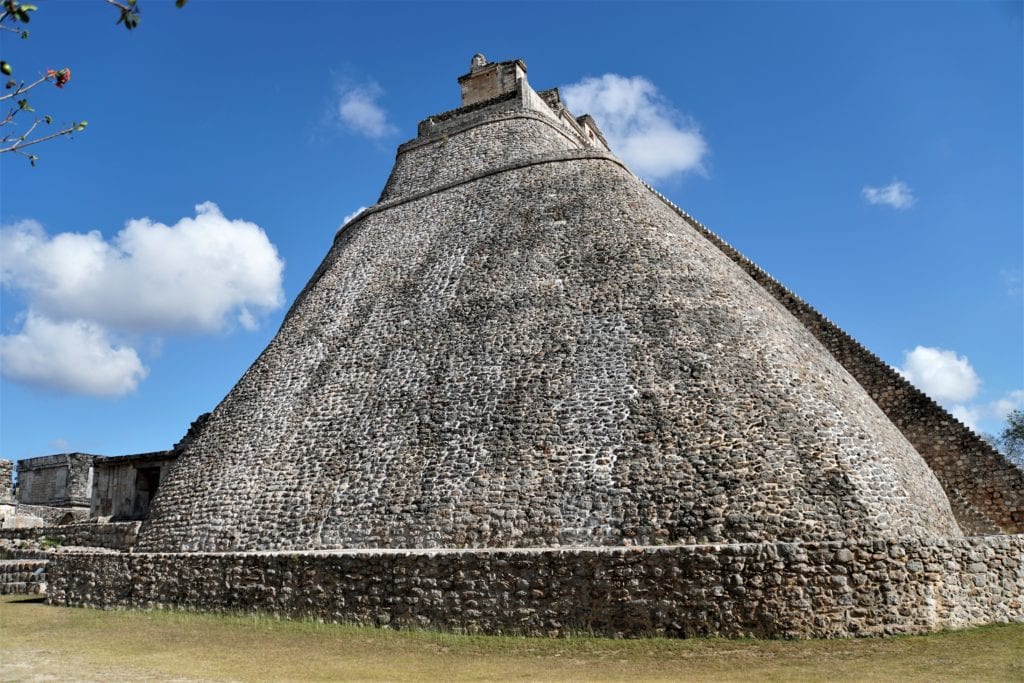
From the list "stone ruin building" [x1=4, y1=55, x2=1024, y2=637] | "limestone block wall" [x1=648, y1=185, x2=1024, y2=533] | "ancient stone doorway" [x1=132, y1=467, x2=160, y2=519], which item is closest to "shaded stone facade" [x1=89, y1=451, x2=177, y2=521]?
"ancient stone doorway" [x1=132, y1=467, x2=160, y2=519]

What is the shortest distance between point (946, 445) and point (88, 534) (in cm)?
1734

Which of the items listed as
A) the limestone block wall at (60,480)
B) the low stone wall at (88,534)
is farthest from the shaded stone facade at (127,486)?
the limestone block wall at (60,480)

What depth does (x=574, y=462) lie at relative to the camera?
10438 millimetres

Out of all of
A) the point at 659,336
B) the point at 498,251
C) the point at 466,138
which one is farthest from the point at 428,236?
the point at 659,336

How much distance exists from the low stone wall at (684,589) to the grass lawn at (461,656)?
200mm

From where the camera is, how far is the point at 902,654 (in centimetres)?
653

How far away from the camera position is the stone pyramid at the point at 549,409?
9.63 meters

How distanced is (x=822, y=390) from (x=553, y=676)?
22.5 feet

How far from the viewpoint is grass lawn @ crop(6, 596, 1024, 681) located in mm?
5973

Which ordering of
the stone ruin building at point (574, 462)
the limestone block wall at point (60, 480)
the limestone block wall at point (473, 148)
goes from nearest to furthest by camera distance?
the stone ruin building at point (574, 462) < the limestone block wall at point (473, 148) < the limestone block wall at point (60, 480)

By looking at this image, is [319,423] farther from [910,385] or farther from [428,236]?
[910,385]

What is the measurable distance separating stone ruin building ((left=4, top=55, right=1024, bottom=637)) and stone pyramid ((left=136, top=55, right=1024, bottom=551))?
0.04 meters

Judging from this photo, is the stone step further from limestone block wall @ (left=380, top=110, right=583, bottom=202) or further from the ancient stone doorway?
limestone block wall @ (left=380, top=110, right=583, bottom=202)

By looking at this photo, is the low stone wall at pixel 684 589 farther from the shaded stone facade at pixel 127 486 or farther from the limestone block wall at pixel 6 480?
the limestone block wall at pixel 6 480
